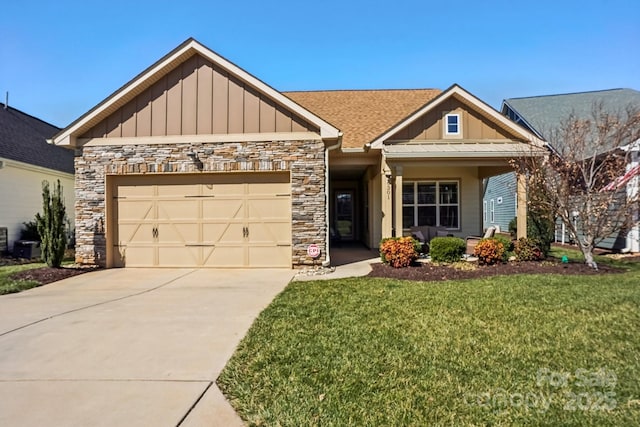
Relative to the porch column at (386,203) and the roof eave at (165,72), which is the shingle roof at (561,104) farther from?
the roof eave at (165,72)

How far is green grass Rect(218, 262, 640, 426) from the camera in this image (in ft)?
9.80

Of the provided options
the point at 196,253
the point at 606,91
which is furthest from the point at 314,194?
the point at 606,91

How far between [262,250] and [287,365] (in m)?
6.54

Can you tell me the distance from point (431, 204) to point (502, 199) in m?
10.0

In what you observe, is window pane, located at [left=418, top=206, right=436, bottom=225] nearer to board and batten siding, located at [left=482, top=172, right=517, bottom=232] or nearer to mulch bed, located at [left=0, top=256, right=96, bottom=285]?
board and batten siding, located at [left=482, top=172, right=517, bottom=232]

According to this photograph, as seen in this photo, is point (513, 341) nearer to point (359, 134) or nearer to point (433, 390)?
point (433, 390)

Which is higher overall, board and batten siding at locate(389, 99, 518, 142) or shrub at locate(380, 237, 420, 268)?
board and batten siding at locate(389, 99, 518, 142)

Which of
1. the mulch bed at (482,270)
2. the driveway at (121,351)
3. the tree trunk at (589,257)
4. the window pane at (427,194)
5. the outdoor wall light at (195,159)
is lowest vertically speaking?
the driveway at (121,351)

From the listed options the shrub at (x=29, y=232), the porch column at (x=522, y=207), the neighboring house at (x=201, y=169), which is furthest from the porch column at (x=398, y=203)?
the shrub at (x=29, y=232)

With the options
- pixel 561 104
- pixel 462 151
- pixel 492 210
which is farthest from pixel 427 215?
pixel 561 104

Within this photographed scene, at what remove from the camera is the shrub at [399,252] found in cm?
978

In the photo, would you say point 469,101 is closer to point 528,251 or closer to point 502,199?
point 528,251

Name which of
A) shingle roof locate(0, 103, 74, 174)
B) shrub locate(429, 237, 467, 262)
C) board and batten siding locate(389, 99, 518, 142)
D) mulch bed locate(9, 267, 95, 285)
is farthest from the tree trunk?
shingle roof locate(0, 103, 74, 174)

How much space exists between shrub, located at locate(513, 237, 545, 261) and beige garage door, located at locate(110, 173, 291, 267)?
6.18m
